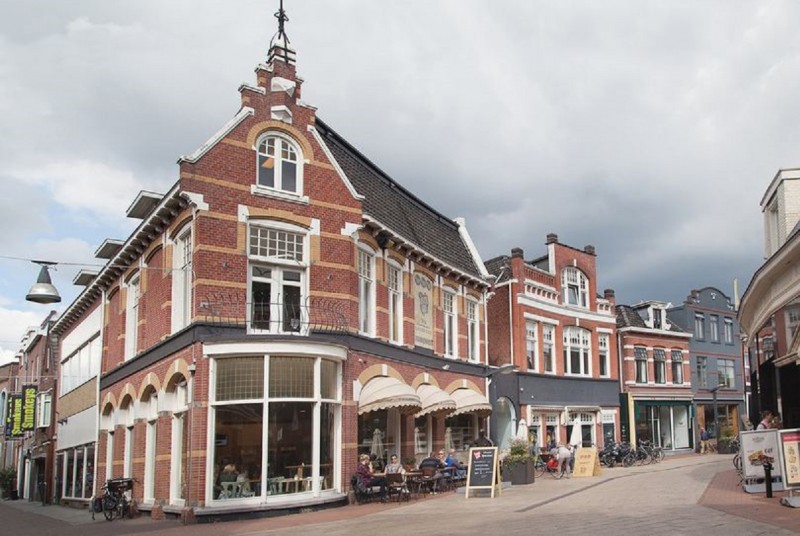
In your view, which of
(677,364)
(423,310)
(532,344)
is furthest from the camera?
(677,364)

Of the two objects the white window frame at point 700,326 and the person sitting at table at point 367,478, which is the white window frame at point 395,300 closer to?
the person sitting at table at point 367,478

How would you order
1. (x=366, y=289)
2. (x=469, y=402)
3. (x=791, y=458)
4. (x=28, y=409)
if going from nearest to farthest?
(x=791, y=458) → (x=366, y=289) → (x=469, y=402) → (x=28, y=409)

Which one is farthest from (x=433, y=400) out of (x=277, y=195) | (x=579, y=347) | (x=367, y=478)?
(x=579, y=347)

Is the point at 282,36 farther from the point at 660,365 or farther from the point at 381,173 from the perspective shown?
the point at 660,365

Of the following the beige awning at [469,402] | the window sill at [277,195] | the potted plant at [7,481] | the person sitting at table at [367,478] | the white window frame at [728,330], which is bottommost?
the potted plant at [7,481]

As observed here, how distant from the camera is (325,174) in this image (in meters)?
21.1

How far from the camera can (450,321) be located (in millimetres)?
28734

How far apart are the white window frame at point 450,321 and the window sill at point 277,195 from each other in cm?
904

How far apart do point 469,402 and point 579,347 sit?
1409 centimetres

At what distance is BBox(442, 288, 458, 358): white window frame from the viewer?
2809 cm

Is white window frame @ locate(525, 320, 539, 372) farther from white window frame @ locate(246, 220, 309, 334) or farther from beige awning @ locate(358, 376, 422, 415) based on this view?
white window frame @ locate(246, 220, 309, 334)

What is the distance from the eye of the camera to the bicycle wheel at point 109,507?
2039cm

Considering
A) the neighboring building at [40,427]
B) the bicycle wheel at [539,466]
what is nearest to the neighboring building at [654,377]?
the bicycle wheel at [539,466]

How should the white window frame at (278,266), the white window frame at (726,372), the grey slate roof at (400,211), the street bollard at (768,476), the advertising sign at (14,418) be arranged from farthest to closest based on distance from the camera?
the white window frame at (726,372) < the advertising sign at (14,418) < the grey slate roof at (400,211) < the white window frame at (278,266) < the street bollard at (768,476)
